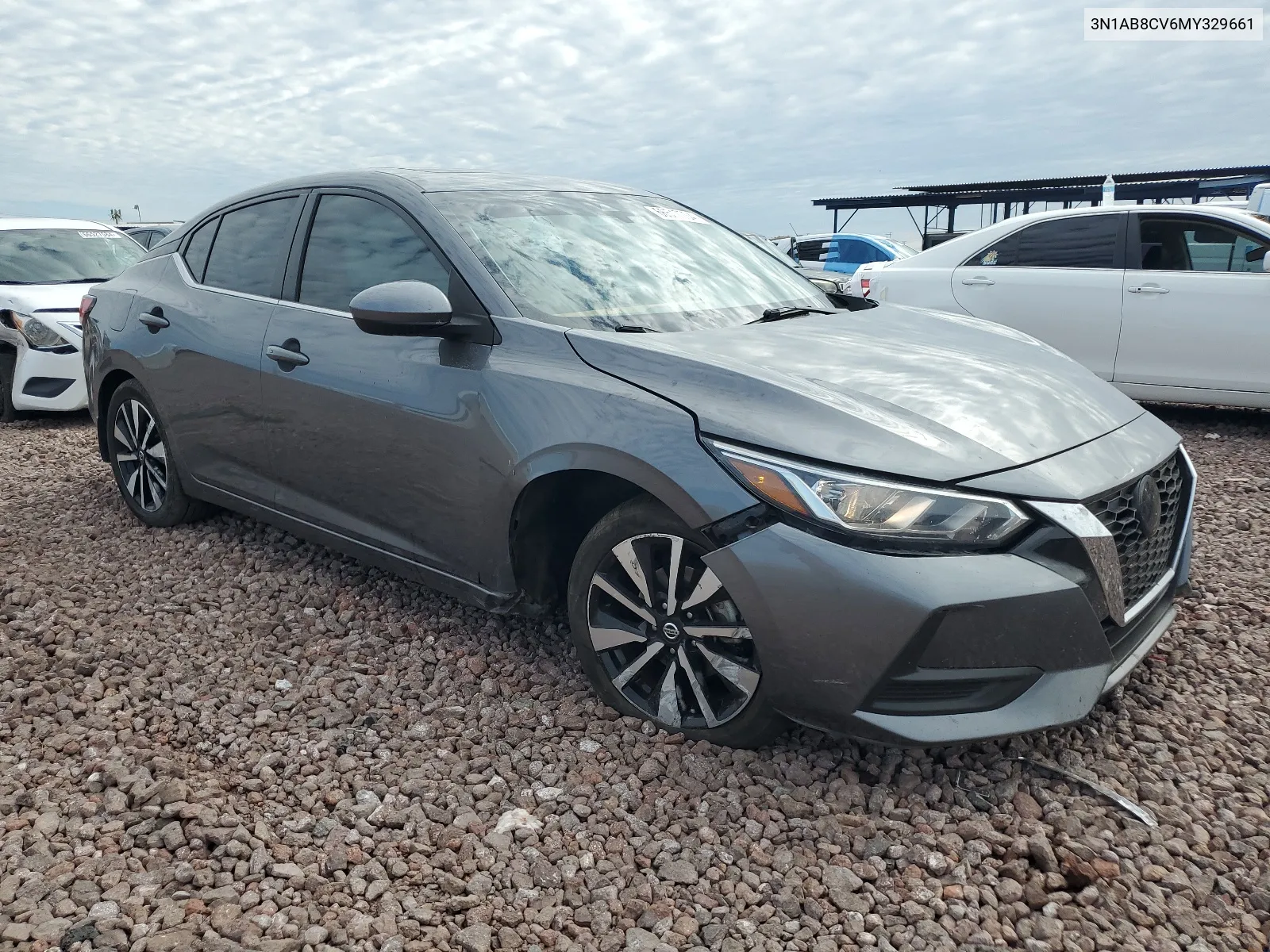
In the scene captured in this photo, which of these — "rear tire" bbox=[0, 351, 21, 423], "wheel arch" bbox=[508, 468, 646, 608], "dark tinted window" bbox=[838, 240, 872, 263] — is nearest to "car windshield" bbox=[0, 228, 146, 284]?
"rear tire" bbox=[0, 351, 21, 423]

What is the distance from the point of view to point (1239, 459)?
602 cm

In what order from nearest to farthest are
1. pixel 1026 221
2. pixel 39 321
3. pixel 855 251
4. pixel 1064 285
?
1. pixel 1064 285
2. pixel 1026 221
3. pixel 39 321
4. pixel 855 251

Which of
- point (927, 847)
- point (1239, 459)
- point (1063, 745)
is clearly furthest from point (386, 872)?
point (1239, 459)

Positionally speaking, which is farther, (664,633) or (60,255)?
(60,255)

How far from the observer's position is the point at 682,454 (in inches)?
102

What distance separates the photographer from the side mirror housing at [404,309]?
9.79 feet

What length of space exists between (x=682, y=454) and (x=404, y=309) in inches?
39.2

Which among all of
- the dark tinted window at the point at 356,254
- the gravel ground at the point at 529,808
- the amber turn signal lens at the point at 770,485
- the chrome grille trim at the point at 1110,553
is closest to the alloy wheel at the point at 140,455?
the gravel ground at the point at 529,808

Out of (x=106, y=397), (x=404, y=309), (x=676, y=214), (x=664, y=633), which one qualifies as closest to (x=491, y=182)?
(x=676, y=214)

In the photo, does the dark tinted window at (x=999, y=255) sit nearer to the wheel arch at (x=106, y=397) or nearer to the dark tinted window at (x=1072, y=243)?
the dark tinted window at (x=1072, y=243)

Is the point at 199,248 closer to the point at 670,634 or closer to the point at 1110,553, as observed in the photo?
the point at 670,634

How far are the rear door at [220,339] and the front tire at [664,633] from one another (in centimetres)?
168

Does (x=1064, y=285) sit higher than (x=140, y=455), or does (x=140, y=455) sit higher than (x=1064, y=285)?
(x=1064, y=285)

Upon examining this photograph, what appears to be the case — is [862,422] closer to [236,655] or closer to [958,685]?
[958,685]
